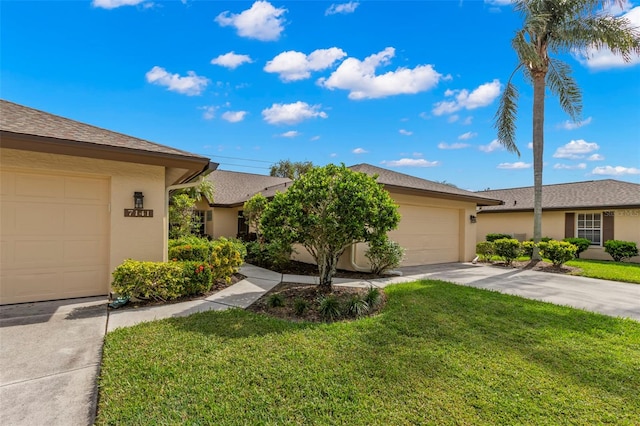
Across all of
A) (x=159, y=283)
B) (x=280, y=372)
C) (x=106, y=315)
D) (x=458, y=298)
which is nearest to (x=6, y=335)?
(x=106, y=315)

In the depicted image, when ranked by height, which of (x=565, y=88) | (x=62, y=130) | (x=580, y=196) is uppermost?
(x=565, y=88)

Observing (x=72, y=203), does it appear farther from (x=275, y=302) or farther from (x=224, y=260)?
(x=275, y=302)

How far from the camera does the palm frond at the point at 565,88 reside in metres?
12.5

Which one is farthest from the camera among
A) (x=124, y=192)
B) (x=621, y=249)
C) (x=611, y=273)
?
(x=621, y=249)

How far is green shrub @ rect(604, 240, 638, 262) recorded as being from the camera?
1361 cm

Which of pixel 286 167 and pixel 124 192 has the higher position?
pixel 286 167

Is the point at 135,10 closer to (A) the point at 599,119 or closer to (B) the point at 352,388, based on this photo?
(B) the point at 352,388

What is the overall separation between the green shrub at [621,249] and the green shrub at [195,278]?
17430 mm

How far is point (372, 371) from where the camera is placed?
3.35m

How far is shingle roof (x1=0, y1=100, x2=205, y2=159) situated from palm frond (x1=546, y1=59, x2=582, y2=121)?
47.6 feet

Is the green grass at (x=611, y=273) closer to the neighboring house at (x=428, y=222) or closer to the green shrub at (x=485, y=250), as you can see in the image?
the green shrub at (x=485, y=250)

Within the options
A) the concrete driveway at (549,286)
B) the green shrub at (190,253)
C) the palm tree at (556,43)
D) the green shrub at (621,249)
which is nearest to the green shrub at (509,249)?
the concrete driveway at (549,286)

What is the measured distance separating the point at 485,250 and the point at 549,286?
5.08 m

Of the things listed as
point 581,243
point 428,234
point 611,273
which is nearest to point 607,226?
point 581,243
